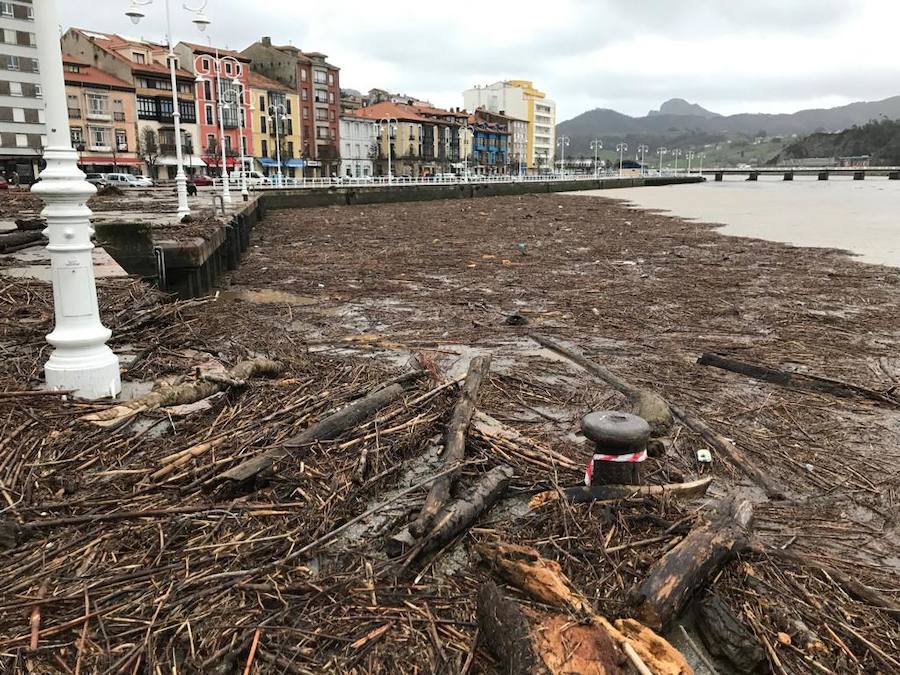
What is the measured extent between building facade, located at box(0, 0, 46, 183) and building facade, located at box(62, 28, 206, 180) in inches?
171

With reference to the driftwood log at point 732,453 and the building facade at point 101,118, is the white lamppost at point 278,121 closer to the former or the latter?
the building facade at point 101,118

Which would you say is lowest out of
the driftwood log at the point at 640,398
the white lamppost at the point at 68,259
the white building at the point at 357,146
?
the driftwood log at the point at 640,398

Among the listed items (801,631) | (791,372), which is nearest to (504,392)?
(791,372)

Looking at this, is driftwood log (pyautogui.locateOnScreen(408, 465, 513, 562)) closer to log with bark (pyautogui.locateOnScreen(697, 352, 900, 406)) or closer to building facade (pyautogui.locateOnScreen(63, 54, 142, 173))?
log with bark (pyautogui.locateOnScreen(697, 352, 900, 406))

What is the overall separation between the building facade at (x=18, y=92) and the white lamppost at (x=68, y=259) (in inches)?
2918

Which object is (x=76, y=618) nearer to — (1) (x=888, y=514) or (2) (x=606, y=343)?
(1) (x=888, y=514)

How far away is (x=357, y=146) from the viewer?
9888cm

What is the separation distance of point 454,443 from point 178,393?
7.00 ft

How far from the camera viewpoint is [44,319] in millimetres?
6383

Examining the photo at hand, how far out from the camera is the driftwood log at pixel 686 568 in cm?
284

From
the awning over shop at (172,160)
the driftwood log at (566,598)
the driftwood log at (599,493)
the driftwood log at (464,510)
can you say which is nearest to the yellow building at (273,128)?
the awning over shop at (172,160)

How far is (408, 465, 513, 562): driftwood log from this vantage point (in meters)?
3.37

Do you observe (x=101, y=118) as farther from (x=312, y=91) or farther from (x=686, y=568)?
(x=686, y=568)

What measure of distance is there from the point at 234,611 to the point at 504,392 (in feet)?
12.8
